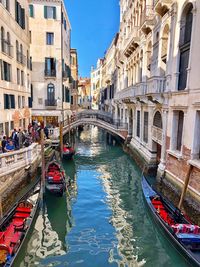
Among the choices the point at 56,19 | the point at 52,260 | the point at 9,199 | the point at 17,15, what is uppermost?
the point at 56,19

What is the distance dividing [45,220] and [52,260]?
2113 millimetres

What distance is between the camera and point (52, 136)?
53.7 feet

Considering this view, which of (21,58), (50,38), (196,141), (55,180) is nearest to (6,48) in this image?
(21,58)

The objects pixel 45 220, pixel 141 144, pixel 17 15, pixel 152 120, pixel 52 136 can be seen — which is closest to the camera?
pixel 45 220

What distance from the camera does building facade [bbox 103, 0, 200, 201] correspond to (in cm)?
738

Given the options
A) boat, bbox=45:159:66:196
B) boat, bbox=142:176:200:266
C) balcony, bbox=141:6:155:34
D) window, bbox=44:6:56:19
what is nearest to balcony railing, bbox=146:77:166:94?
balcony, bbox=141:6:155:34

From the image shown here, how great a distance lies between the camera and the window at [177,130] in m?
8.95

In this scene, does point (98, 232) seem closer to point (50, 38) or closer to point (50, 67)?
point (50, 67)

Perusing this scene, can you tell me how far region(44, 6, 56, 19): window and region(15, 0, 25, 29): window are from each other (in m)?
5.44

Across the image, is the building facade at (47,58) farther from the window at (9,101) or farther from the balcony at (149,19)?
the balcony at (149,19)

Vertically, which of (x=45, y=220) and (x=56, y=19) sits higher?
Answer: (x=56, y=19)

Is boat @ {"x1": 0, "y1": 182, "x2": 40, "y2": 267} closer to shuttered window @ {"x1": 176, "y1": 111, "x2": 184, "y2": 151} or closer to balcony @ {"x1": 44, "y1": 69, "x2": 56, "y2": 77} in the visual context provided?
shuttered window @ {"x1": 176, "y1": 111, "x2": 184, "y2": 151}

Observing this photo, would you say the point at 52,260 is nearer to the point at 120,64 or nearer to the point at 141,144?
the point at 141,144

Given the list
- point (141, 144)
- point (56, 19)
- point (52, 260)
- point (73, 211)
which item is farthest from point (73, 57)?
point (52, 260)
